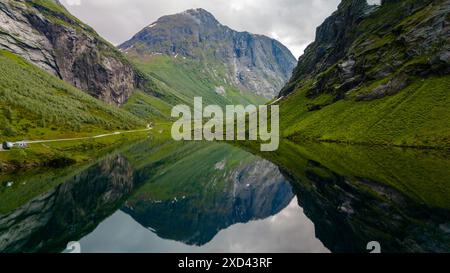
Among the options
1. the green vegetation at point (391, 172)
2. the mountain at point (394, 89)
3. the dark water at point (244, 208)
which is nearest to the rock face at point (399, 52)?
the mountain at point (394, 89)

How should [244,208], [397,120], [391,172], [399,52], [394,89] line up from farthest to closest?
[399,52]
[394,89]
[397,120]
[391,172]
[244,208]

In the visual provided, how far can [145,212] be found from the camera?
54.1 m

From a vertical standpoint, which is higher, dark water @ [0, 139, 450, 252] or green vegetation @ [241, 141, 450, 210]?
green vegetation @ [241, 141, 450, 210]

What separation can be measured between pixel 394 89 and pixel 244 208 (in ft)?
396

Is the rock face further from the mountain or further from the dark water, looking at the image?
the dark water

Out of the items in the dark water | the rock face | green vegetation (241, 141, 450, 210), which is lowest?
the dark water

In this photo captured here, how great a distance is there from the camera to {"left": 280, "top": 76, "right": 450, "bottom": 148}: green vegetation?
106750 millimetres

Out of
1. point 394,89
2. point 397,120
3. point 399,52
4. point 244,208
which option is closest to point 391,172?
point 244,208

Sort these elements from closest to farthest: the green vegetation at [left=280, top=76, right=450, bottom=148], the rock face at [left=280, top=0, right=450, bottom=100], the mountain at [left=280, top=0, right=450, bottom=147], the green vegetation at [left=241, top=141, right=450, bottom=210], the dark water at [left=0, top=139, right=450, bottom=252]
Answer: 1. the dark water at [left=0, top=139, right=450, bottom=252]
2. the green vegetation at [left=241, top=141, right=450, bottom=210]
3. the green vegetation at [left=280, top=76, right=450, bottom=148]
4. the mountain at [left=280, top=0, right=450, bottom=147]
5. the rock face at [left=280, top=0, right=450, bottom=100]

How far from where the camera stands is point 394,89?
143 metres

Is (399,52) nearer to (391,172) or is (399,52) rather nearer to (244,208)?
(391,172)

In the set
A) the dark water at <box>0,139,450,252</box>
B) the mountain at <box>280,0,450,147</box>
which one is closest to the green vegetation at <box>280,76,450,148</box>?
the mountain at <box>280,0,450,147</box>

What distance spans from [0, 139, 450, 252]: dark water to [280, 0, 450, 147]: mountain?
35.8 meters
